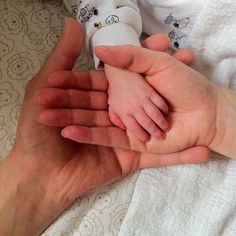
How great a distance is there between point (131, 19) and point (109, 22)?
4cm

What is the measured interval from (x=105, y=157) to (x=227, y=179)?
0.65 ft

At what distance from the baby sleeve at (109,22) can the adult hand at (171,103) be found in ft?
0.18

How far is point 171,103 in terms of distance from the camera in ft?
2.15

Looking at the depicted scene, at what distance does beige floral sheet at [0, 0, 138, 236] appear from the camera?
0.65m

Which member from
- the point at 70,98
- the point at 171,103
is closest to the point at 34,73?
the point at 70,98

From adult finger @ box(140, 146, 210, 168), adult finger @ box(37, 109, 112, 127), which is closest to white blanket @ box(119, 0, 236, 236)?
adult finger @ box(140, 146, 210, 168)

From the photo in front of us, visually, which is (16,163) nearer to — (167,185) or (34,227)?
(34,227)

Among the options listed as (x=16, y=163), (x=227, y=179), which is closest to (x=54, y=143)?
(x=16, y=163)

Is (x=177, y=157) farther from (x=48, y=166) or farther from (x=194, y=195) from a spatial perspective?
(x=48, y=166)

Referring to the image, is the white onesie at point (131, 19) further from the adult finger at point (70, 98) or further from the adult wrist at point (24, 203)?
the adult wrist at point (24, 203)

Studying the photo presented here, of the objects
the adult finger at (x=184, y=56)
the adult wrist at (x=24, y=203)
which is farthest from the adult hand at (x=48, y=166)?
the adult finger at (x=184, y=56)

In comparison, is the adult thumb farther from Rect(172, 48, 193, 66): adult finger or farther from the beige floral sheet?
the beige floral sheet

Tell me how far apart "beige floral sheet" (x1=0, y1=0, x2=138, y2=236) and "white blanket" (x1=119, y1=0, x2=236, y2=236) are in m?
0.03

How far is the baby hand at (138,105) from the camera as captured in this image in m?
0.62
